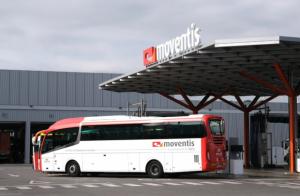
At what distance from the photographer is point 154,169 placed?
89.1 ft

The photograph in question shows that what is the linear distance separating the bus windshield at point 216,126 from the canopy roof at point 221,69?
10.6ft

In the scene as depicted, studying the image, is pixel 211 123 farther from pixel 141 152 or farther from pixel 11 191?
pixel 11 191

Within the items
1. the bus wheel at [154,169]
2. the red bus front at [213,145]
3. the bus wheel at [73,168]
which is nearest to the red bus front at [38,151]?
the bus wheel at [73,168]

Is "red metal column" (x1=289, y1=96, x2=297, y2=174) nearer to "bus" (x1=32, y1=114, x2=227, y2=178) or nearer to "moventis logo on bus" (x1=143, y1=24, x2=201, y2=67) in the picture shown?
"bus" (x1=32, y1=114, x2=227, y2=178)

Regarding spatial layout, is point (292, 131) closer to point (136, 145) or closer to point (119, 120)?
point (136, 145)

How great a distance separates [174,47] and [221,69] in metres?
3.71

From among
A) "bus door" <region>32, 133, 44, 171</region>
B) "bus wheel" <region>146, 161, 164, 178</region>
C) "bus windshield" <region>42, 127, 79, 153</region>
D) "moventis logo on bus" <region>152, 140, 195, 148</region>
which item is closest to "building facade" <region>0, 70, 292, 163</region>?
"bus door" <region>32, 133, 44, 171</region>

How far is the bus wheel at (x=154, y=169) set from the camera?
88.3 feet

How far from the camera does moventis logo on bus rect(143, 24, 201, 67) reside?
27.6 m

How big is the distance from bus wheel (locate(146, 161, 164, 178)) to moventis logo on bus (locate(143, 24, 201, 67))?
18.7 feet

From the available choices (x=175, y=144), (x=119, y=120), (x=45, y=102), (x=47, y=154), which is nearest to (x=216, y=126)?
(x=175, y=144)

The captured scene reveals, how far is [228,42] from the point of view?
25281 mm

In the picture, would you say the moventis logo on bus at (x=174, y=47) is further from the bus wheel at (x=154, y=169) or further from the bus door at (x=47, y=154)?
the bus door at (x=47, y=154)

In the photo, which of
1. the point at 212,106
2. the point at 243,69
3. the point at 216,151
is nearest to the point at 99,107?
the point at 212,106
